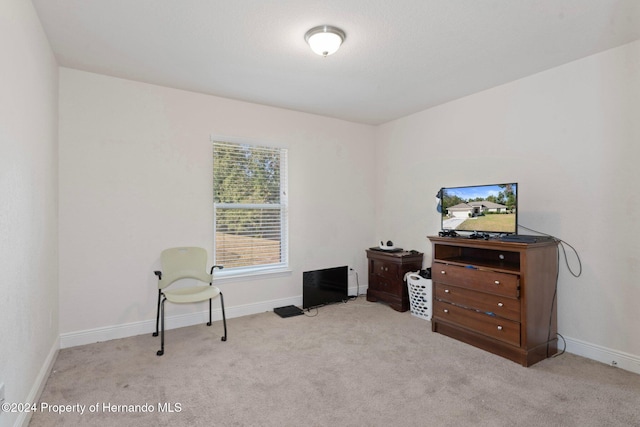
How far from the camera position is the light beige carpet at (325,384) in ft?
6.55

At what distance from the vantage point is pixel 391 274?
4.20 metres

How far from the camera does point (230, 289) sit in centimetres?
382

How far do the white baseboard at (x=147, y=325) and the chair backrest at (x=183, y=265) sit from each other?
458 millimetres

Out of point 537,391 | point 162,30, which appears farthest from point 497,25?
point 537,391

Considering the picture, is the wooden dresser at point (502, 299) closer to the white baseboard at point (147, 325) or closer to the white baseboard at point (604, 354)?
the white baseboard at point (604, 354)

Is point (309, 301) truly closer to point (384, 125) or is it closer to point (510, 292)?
point (510, 292)

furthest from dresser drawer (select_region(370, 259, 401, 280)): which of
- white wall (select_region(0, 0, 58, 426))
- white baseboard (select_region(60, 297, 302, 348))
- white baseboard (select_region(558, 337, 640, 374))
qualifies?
white wall (select_region(0, 0, 58, 426))

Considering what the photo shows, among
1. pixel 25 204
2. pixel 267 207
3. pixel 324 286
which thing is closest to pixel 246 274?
pixel 267 207

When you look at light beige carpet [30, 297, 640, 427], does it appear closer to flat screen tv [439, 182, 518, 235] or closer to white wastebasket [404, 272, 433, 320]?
white wastebasket [404, 272, 433, 320]

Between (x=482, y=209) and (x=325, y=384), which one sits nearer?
(x=325, y=384)

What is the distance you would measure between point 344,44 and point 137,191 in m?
2.42

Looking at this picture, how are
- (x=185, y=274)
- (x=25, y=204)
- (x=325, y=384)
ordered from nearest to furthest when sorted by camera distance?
1. (x=25, y=204)
2. (x=325, y=384)
3. (x=185, y=274)

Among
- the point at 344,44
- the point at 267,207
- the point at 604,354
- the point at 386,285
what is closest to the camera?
the point at 344,44

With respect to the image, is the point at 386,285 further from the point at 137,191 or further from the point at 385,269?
the point at 137,191
